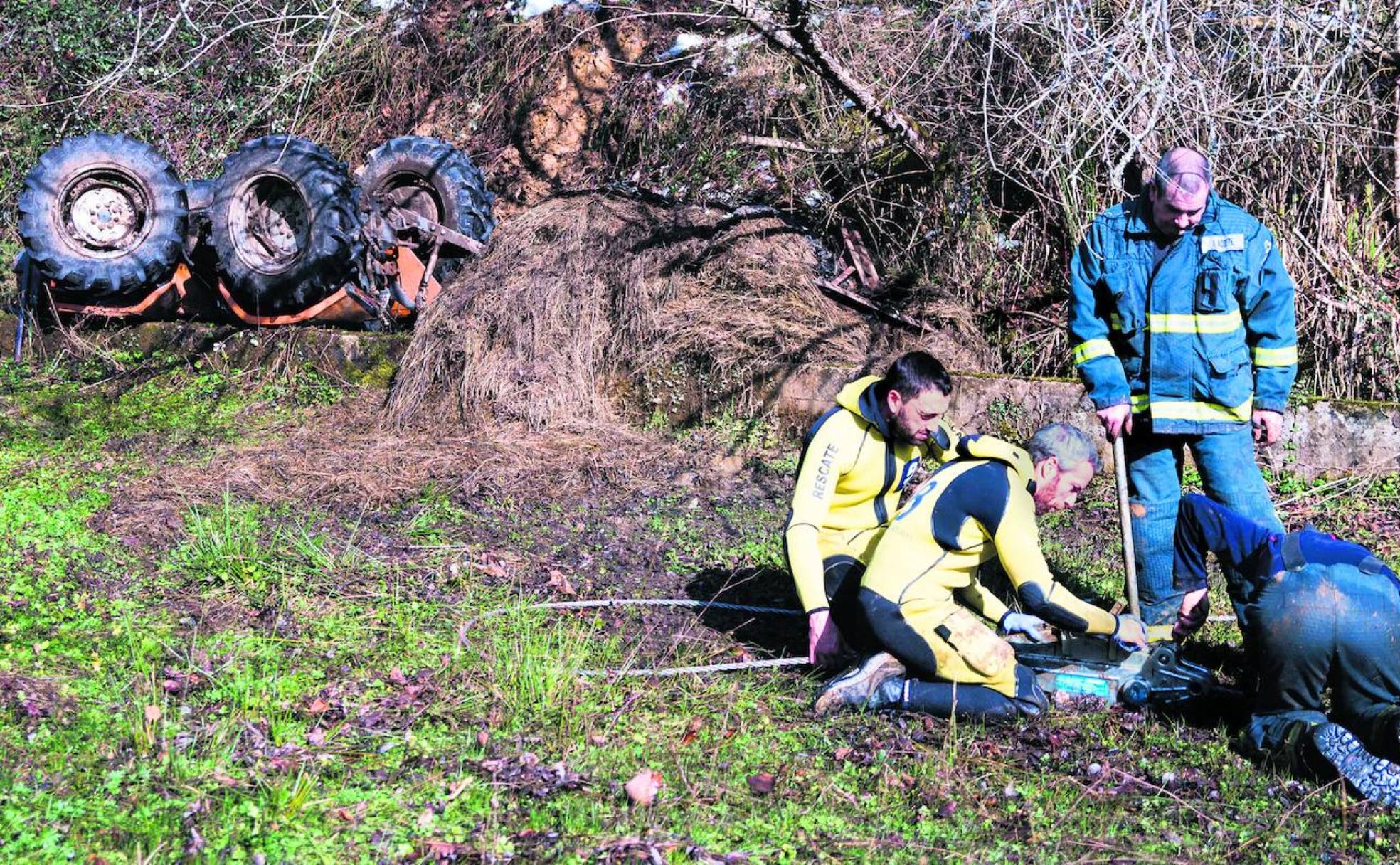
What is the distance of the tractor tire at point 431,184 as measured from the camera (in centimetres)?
1002

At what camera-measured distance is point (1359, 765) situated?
3.82m

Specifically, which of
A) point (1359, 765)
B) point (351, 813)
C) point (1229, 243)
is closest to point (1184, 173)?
point (1229, 243)

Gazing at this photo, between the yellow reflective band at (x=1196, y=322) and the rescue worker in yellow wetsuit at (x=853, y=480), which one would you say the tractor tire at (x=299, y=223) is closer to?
the rescue worker in yellow wetsuit at (x=853, y=480)

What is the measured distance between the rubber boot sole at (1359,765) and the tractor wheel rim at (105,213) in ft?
28.1

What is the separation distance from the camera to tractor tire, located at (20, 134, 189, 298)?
934 centimetres

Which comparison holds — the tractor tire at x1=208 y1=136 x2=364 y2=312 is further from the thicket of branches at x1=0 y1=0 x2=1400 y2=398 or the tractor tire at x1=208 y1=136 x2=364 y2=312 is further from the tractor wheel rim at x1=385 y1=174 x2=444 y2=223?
the tractor wheel rim at x1=385 y1=174 x2=444 y2=223

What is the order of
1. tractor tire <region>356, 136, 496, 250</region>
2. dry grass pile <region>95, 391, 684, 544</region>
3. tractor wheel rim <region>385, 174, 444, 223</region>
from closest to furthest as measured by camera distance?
dry grass pile <region>95, 391, 684, 544</region>
tractor tire <region>356, 136, 496, 250</region>
tractor wheel rim <region>385, 174, 444, 223</region>

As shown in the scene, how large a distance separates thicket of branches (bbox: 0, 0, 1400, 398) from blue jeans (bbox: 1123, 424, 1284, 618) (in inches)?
64.8

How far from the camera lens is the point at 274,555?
5617 mm

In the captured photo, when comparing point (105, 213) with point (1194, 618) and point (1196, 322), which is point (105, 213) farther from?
point (1194, 618)

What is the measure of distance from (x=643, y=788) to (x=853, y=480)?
169cm

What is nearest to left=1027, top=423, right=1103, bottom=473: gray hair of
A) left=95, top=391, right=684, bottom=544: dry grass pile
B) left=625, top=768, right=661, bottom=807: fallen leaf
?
left=625, top=768, right=661, bottom=807: fallen leaf

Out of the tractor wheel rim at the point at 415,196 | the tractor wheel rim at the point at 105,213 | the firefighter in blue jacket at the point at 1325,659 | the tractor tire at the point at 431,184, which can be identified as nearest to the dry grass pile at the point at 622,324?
the tractor tire at the point at 431,184

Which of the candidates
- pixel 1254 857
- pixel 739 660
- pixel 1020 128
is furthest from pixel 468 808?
pixel 1020 128
